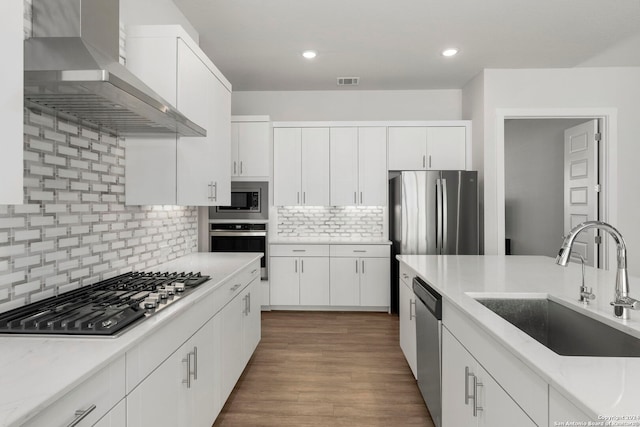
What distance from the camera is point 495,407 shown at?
52.9 inches

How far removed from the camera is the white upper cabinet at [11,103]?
100cm

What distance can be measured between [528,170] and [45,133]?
6763 millimetres

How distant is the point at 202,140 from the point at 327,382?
2068 millimetres

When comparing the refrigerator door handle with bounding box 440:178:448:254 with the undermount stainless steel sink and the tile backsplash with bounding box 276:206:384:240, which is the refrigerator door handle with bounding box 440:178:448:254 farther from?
the undermount stainless steel sink

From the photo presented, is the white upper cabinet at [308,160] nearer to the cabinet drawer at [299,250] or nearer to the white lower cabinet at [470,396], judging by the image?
the cabinet drawer at [299,250]

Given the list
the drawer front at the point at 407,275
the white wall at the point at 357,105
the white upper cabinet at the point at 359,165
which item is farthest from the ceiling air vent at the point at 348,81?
the drawer front at the point at 407,275

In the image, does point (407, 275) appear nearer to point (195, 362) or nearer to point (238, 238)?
point (195, 362)

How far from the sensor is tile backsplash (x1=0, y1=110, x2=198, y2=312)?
159cm

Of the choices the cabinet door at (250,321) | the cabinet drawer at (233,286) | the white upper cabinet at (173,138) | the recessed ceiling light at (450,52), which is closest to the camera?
the cabinet drawer at (233,286)

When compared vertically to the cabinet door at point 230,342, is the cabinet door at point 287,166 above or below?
above

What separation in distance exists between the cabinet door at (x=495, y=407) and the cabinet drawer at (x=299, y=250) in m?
3.37

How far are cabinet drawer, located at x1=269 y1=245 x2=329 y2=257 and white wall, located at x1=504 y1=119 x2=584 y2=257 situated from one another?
3.73m

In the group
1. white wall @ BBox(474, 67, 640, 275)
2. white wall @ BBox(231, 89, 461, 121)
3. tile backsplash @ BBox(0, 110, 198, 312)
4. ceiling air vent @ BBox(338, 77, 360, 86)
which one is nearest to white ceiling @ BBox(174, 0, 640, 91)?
ceiling air vent @ BBox(338, 77, 360, 86)

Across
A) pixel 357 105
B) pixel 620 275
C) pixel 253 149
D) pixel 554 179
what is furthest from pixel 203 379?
pixel 554 179
